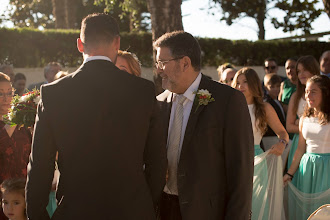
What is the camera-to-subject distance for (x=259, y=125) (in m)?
5.91

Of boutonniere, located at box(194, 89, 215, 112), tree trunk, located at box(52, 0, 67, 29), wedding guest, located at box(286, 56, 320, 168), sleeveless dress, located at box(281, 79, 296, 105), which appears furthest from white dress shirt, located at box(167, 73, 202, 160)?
tree trunk, located at box(52, 0, 67, 29)

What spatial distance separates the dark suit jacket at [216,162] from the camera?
10.3ft

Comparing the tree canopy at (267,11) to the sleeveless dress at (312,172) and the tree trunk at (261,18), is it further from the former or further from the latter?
the sleeveless dress at (312,172)

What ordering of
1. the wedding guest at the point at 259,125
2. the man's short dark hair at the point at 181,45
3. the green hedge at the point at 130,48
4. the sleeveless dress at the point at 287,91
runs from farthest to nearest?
the green hedge at the point at 130,48, the sleeveless dress at the point at 287,91, the wedding guest at the point at 259,125, the man's short dark hair at the point at 181,45

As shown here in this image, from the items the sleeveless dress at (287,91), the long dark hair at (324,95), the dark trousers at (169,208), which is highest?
the long dark hair at (324,95)

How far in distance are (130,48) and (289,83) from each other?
7090 mm

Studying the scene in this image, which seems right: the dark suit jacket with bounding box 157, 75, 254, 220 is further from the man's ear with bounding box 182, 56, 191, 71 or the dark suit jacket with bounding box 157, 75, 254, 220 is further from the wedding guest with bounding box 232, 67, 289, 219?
the wedding guest with bounding box 232, 67, 289, 219

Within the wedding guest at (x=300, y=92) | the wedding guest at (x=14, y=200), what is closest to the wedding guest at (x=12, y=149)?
the wedding guest at (x=14, y=200)

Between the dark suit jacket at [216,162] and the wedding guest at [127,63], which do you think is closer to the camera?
the dark suit jacket at [216,162]

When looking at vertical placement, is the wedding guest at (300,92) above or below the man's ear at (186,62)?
below

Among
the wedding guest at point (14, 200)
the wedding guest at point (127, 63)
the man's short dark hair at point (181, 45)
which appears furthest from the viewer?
the wedding guest at point (127, 63)

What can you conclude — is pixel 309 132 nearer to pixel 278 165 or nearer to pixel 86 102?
pixel 278 165

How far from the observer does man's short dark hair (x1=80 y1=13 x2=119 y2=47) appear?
279 centimetres

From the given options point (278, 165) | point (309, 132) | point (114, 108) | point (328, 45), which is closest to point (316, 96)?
point (309, 132)
